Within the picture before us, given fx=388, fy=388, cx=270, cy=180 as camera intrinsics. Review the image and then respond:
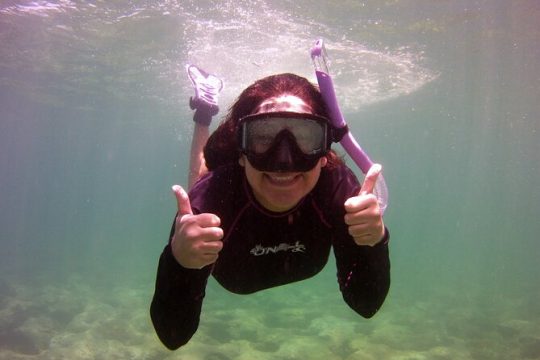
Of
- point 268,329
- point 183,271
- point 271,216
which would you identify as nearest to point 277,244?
point 271,216

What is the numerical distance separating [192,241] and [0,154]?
9362cm

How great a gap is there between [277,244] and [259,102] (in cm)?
135

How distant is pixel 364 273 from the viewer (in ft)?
11.1

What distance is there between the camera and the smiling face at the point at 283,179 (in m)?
3.13

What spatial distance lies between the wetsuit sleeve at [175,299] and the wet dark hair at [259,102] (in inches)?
42.3

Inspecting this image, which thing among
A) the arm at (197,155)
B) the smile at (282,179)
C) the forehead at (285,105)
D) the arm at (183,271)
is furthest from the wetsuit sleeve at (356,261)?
the arm at (197,155)

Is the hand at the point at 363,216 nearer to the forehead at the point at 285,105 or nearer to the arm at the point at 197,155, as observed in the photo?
the forehead at the point at 285,105

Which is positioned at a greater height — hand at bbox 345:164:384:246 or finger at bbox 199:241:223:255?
hand at bbox 345:164:384:246

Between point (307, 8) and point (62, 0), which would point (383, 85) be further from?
point (62, 0)

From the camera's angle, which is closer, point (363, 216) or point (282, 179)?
point (363, 216)

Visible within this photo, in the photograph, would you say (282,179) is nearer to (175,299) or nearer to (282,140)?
(282,140)

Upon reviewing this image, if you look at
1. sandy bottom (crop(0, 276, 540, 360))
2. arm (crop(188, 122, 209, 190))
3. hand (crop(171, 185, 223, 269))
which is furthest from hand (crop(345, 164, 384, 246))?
sandy bottom (crop(0, 276, 540, 360))

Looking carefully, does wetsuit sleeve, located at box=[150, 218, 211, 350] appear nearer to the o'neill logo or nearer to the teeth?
the o'neill logo

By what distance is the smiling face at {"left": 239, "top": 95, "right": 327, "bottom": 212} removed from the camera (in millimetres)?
3129
